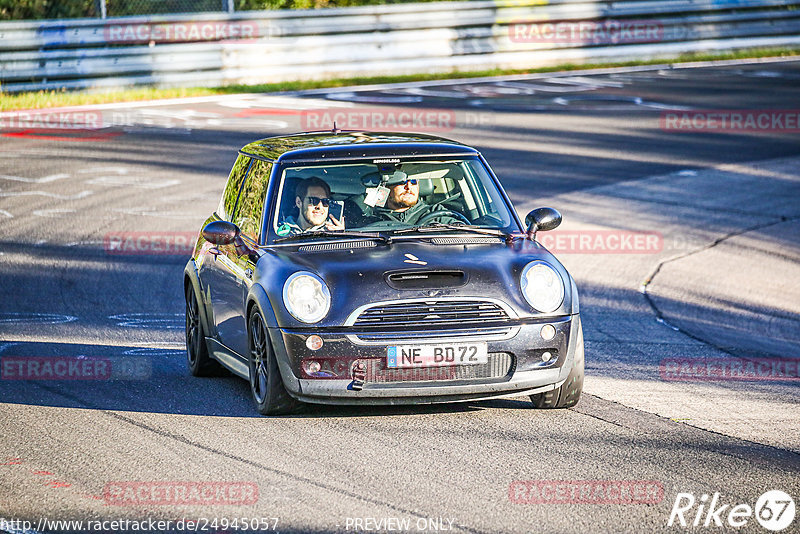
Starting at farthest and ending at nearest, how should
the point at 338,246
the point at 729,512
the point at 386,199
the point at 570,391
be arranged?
the point at 386,199 < the point at 338,246 < the point at 570,391 < the point at 729,512

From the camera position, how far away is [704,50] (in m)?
30.2

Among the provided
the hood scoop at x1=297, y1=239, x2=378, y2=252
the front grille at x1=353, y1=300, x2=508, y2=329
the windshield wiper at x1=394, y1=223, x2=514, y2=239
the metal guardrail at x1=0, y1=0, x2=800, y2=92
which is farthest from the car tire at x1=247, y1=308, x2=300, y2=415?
the metal guardrail at x1=0, y1=0, x2=800, y2=92

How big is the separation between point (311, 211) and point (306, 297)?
1.08 metres

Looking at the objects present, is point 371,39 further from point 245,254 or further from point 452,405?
point 452,405

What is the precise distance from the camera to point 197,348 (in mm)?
8680

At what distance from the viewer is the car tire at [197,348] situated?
862 cm

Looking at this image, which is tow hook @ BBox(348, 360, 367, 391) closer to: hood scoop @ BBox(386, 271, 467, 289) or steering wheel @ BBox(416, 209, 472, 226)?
hood scoop @ BBox(386, 271, 467, 289)

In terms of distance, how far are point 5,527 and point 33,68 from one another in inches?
729

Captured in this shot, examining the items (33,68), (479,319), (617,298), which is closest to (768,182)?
(617,298)

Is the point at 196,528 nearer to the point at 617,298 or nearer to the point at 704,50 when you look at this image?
the point at 617,298

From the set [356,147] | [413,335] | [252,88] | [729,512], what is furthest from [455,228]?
[252,88]

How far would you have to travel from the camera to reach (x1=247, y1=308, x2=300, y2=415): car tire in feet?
23.1

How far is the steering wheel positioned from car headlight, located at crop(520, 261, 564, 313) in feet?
2.97

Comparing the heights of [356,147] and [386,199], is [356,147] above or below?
above
